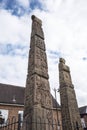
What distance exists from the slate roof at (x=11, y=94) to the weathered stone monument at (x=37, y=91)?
1138cm

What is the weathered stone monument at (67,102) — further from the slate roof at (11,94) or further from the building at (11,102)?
the slate roof at (11,94)

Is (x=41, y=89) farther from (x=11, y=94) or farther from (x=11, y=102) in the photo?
(x=11, y=94)

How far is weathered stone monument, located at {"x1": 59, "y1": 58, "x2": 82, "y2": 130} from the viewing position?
805 cm

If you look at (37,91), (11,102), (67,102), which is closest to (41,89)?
(37,91)

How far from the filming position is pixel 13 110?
1639 centimetres

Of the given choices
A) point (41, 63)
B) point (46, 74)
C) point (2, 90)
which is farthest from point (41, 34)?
point (2, 90)

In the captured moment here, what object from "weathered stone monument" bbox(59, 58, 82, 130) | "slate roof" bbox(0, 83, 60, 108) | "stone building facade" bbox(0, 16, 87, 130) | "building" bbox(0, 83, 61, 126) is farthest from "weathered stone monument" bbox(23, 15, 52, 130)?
"slate roof" bbox(0, 83, 60, 108)

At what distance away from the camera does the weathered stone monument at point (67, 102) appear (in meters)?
8.05

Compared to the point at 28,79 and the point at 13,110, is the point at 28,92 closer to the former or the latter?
Answer: the point at 28,79

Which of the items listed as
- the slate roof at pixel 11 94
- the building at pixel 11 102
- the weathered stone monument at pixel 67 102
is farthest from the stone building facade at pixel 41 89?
the slate roof at pixel 11 94

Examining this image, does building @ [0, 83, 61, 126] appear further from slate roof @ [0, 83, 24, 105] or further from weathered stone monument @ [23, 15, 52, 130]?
weathered stone monument @ [23, 15, 52, 130]

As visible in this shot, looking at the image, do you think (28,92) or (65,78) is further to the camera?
(65,78)

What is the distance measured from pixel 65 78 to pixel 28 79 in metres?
4.19

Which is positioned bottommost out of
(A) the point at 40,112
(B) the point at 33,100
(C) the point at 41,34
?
(A) the point at 40,112
